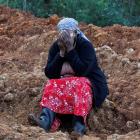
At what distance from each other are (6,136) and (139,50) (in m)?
4.58

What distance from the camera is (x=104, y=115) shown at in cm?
588

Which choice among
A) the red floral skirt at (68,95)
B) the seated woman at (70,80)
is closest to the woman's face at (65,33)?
the seated woman at (70,80)

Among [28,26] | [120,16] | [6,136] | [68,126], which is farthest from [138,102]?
[120,16]

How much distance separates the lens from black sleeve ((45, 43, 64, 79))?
217 inches

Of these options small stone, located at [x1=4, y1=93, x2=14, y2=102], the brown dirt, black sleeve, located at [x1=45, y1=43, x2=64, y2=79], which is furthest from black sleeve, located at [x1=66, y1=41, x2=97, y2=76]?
small stone, located at [x1=4, y1=93, x2=14, y2=102]

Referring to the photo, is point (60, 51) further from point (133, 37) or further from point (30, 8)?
point (30, 8)

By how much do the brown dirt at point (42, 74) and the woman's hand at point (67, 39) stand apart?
0.77m

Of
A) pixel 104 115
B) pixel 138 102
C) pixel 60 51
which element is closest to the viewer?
pixel 60 51

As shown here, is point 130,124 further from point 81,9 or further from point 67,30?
point 81,9

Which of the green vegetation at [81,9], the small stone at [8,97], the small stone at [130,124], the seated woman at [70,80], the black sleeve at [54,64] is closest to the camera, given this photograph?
the seated woman at [70,80]

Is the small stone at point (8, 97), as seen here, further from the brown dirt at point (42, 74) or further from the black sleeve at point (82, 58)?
the black sleeve at point (82, 58)

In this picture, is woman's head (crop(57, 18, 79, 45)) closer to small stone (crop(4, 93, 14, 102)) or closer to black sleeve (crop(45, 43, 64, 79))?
black sleeve (crop(45, 43, 64, 79))

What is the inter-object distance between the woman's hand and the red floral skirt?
0.29 meters

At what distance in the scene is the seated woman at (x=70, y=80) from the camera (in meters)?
5.36
